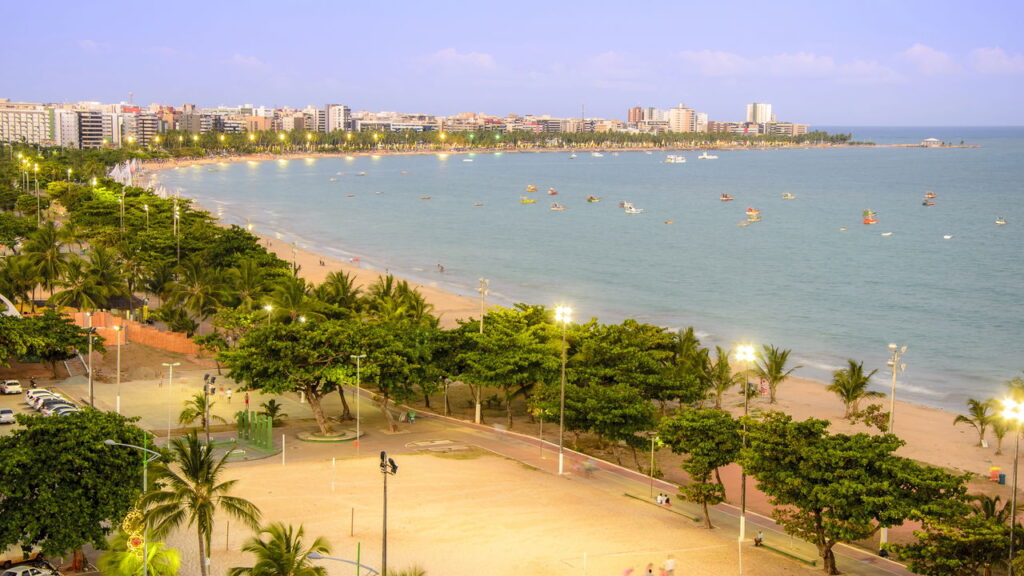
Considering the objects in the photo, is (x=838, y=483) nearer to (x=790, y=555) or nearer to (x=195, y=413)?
(x=790, y=555)

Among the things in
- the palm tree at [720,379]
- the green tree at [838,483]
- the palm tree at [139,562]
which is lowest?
the palm tree at [720,379]

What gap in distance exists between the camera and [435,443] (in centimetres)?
3597

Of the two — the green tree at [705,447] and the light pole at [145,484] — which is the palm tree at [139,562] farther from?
the green tree at [705,447]

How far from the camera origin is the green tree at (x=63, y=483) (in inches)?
890

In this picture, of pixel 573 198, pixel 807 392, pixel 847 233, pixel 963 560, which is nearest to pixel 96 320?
pixel 807 392

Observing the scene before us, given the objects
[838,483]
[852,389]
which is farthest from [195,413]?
[852,389]

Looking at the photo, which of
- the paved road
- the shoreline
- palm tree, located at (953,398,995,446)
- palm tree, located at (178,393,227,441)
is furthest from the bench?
palm tree, located at (178,393,227,441)

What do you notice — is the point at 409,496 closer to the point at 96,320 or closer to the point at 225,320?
the point at 225,320

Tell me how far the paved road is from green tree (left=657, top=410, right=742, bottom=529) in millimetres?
1038

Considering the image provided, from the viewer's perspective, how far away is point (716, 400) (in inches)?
1793

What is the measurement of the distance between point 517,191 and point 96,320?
131184 mm

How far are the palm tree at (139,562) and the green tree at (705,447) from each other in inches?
558

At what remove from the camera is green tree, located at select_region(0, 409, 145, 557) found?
22594 mm

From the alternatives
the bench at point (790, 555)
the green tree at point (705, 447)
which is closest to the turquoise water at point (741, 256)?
the green tree at point (705, 447)
